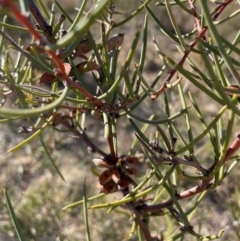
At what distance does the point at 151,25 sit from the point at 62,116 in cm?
266

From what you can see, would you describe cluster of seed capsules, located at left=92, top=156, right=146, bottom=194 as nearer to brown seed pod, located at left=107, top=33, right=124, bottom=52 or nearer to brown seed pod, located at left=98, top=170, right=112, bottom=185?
brown seed pod, located at left=98, top=170, right=112, bottom=185

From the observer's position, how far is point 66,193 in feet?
6.04

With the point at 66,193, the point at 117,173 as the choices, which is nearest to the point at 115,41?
the point at 117,173

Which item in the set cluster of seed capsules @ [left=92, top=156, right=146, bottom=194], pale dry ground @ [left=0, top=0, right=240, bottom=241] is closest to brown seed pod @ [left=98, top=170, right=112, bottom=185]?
cluster of seed capsules @ [left=92, top=156, right=146, bottom=194]

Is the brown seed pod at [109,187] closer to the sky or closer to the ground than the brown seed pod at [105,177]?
closer to the ground

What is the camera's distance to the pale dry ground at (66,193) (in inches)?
55.5

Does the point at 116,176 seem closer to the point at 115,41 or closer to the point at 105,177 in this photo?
the point at 105,177

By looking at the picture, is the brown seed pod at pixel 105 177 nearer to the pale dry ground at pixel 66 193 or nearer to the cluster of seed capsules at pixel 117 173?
the cluster of seed capsules at pixel 117 173

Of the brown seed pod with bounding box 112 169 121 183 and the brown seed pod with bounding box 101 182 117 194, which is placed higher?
the brown seed pod with bounding box 112 169 121 183

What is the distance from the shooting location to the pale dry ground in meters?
1.41

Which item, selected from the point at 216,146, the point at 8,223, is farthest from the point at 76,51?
the point at 8,223

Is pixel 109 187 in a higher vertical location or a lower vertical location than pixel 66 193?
higher

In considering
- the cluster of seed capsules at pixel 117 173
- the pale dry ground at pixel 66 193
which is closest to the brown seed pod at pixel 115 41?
the cluster of seed capsules at pixel 117 173

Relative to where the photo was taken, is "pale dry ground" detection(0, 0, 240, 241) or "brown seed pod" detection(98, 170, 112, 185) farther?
"pale dry ground" detection(0, 0, 240, 241)
